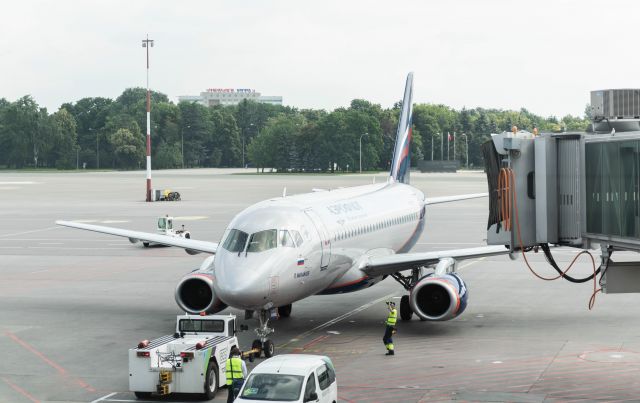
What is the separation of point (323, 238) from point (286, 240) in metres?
2.46

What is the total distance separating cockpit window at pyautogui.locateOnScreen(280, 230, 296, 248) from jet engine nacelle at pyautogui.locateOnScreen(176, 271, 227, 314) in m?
5.07

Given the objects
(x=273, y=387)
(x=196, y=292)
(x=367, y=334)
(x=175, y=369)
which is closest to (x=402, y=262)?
(x=367, y=334)

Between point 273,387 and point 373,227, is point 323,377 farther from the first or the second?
point 373,227

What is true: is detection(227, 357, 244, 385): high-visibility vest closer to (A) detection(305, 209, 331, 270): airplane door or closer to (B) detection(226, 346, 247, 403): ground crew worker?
(B) detection(226, 346, 247, 403): ground crew worker

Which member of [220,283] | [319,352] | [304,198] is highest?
[304,198]

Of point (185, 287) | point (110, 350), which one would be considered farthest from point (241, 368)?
point (185, 287)

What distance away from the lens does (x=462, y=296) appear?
33.9 m

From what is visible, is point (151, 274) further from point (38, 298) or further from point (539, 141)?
point (539, 141)

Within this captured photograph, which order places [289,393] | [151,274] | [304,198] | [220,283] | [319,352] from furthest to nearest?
1. [151,274]
2. [304,198]
3. [319,352]
4. [220,283]
5. [289,393]

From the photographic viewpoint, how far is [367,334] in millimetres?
34719

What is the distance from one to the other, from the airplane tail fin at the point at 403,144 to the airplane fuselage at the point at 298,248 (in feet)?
32.0

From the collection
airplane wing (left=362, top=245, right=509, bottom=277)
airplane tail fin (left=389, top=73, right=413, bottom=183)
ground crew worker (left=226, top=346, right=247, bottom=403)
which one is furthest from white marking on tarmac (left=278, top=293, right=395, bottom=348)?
airplane tail fin (left=389, top=73, right=413, bottom=183)

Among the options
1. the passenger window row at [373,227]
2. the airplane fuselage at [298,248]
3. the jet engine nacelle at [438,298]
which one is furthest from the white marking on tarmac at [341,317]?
the jet engine nacelle at [438,298]

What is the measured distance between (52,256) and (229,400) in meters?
39.8
